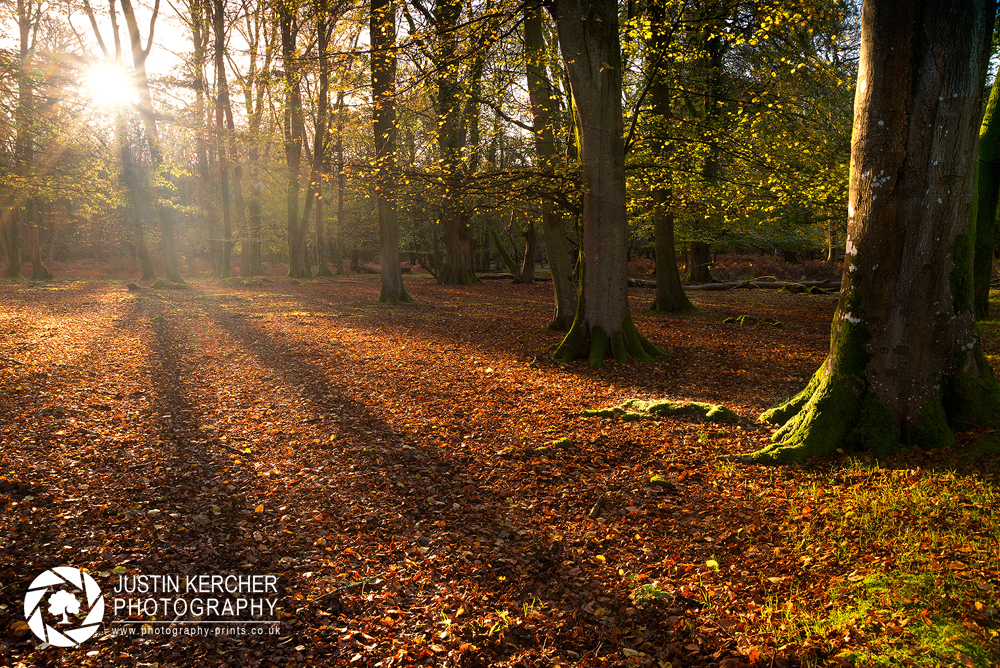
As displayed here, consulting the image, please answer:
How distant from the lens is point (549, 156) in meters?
11.2

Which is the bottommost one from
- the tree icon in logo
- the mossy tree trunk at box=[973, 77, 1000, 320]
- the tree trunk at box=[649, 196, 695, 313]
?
the tree icon in logo

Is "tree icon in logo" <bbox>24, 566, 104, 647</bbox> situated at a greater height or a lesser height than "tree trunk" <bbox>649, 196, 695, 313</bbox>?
lesser

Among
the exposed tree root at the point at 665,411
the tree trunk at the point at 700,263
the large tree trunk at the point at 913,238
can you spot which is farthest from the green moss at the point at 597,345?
the tree trunk at the point at 700,263

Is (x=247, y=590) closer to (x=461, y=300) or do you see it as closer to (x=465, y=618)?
(x=465, y=618)

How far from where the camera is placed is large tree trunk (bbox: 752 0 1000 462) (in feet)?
13.5

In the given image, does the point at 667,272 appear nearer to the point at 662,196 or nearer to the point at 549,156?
the point at 662,196

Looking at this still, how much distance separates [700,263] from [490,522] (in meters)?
24.7

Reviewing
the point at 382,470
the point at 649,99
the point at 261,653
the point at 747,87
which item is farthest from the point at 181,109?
the point at 261,653

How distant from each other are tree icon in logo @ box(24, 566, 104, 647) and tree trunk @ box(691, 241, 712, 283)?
85.9ft

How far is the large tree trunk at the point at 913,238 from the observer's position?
161 inches

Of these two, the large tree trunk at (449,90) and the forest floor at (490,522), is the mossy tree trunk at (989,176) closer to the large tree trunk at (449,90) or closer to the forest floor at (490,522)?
the forest floor at (490,522)

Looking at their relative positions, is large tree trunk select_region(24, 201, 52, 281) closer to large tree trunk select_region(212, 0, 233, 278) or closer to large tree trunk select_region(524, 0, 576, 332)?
large tree trunk select_region(212, 0, 233, 278)

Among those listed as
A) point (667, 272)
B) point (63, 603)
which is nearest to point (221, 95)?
point (667, 272)

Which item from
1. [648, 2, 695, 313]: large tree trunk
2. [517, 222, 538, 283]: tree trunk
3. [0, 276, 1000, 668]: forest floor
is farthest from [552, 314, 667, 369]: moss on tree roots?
[517, 222, 538, 283]: tree trunk
